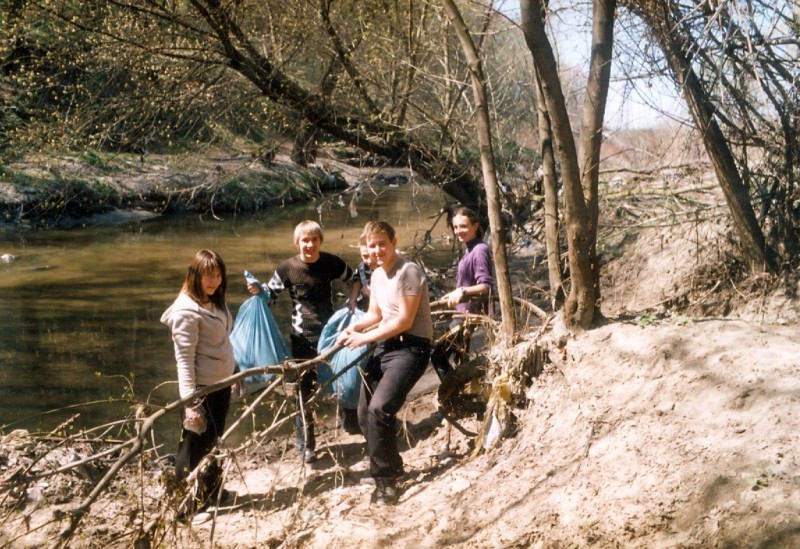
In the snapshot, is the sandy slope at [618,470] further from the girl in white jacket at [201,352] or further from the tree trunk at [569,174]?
the girl in white jacket at [201,352]

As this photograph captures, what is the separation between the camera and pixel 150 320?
1060 centimetres

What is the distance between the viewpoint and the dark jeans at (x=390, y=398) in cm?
462

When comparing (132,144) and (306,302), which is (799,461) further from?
(132,144)

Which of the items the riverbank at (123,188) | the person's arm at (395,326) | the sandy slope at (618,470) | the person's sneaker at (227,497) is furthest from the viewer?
the riverbank at (123,188)

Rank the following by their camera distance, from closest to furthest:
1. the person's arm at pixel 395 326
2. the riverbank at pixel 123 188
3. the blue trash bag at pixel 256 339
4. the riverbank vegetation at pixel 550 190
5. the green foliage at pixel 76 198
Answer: the riverbank vegetation at pixel 550 190 < the person's arm at pixel 395 326 < the blue trash bag at pixel 256 339 < the riverbank at pixel 123 188 < the green foliage at pixel 76 198

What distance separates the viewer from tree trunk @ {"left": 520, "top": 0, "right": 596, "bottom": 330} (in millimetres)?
4762

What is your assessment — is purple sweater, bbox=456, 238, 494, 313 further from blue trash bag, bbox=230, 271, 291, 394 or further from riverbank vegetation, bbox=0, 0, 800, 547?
blue trash bag, bbox=230, 271, 291, 394

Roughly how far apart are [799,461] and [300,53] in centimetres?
850

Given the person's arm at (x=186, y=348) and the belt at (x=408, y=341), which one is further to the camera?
the belt at (x=408, y=341)

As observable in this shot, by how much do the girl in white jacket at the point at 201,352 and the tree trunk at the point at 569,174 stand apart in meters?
2.10

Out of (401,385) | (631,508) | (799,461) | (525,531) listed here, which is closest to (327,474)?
(401,385)

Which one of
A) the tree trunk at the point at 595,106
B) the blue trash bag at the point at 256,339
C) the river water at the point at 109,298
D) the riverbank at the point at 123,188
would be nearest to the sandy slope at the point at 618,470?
the tree trunk at the point at 595,106

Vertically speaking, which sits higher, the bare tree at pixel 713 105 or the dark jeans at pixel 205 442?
the bare tree at pixel 713 105

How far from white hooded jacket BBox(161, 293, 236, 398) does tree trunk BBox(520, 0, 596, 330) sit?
6.98 feet
